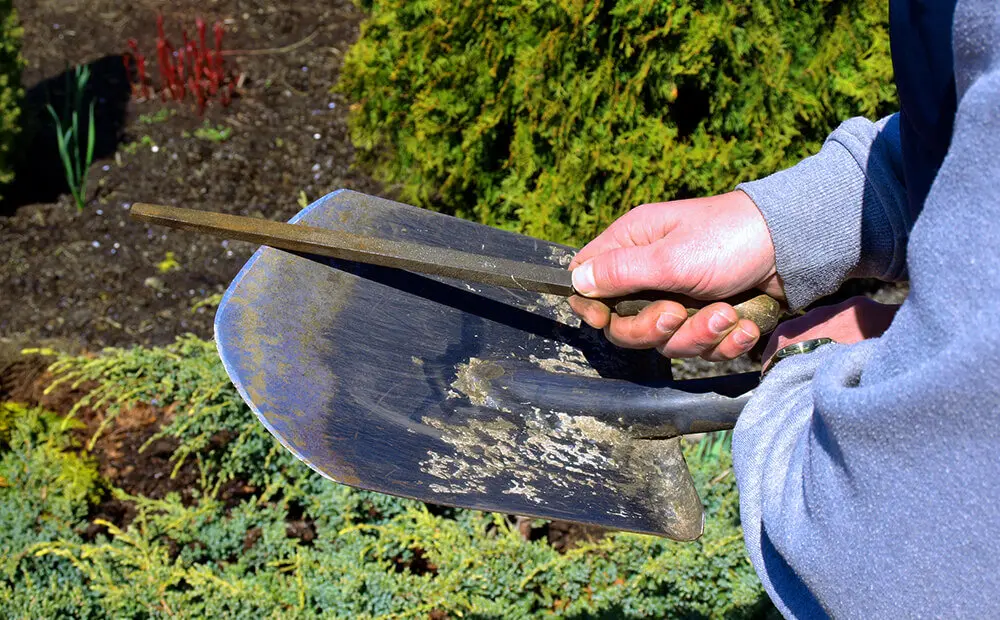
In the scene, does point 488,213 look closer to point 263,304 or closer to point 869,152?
point 263,304

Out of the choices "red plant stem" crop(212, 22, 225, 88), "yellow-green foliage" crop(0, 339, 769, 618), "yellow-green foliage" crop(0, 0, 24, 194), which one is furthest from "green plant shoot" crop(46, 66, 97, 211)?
"yellow-green foliage" crop(0, 339, 769, 618)

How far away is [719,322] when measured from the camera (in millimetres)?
1608

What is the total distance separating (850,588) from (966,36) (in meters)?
0.57

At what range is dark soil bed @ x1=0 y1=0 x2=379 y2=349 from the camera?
11.9ft

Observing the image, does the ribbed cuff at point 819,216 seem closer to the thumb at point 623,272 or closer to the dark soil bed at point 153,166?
the thumb at point 623,272

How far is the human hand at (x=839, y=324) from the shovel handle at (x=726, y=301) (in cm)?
4

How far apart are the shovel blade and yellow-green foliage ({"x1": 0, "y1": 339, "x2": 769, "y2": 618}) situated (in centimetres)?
66

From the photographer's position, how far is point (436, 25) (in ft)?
10.3

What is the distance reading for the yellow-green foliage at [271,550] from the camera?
234 cm

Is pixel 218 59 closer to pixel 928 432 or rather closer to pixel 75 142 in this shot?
pixel 75 142

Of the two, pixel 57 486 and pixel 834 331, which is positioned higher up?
pixel 834 331

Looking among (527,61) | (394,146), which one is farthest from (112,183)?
(527,61)

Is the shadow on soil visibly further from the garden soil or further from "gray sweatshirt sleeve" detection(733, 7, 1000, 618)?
"gray sweatshirt sleeve" detection(733, 7, 1000, 618)

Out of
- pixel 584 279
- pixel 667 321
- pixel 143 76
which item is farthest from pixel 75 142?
pixel 667 321
